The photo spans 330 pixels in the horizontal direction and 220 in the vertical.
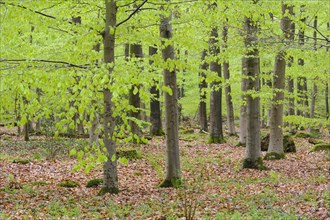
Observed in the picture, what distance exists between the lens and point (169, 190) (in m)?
10.3

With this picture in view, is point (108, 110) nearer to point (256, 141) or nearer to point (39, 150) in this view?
point (256, 141)

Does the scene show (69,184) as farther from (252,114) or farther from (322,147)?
(322,147)

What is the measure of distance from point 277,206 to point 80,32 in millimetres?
5849

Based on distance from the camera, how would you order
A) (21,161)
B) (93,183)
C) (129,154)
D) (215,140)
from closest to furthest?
(93,183), (21,161), (129,154), (215,140)

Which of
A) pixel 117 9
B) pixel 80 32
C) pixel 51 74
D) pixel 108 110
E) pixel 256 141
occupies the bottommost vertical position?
pixel 256 141

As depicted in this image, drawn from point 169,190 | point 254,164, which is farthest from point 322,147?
point 169,190

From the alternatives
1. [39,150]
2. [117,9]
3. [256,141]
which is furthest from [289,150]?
[117,9]

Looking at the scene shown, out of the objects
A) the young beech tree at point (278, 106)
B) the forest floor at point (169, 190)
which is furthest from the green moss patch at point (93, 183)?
the young beech tree at point (278, 106)

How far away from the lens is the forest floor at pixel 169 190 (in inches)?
311

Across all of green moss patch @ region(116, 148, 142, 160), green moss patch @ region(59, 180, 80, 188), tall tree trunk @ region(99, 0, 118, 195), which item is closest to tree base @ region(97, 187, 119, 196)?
tall tree trunk @ region(99, 0, 118, 195)

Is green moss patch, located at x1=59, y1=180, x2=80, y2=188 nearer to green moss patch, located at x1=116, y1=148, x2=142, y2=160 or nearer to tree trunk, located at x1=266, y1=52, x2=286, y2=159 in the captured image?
green moss patch, located at x1=116, y1=148, x2=142, y2=160

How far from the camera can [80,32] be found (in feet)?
27.9

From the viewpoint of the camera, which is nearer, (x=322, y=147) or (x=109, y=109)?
(x=109, y=109)

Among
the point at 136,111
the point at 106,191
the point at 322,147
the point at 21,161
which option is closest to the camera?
the point at 136,111
